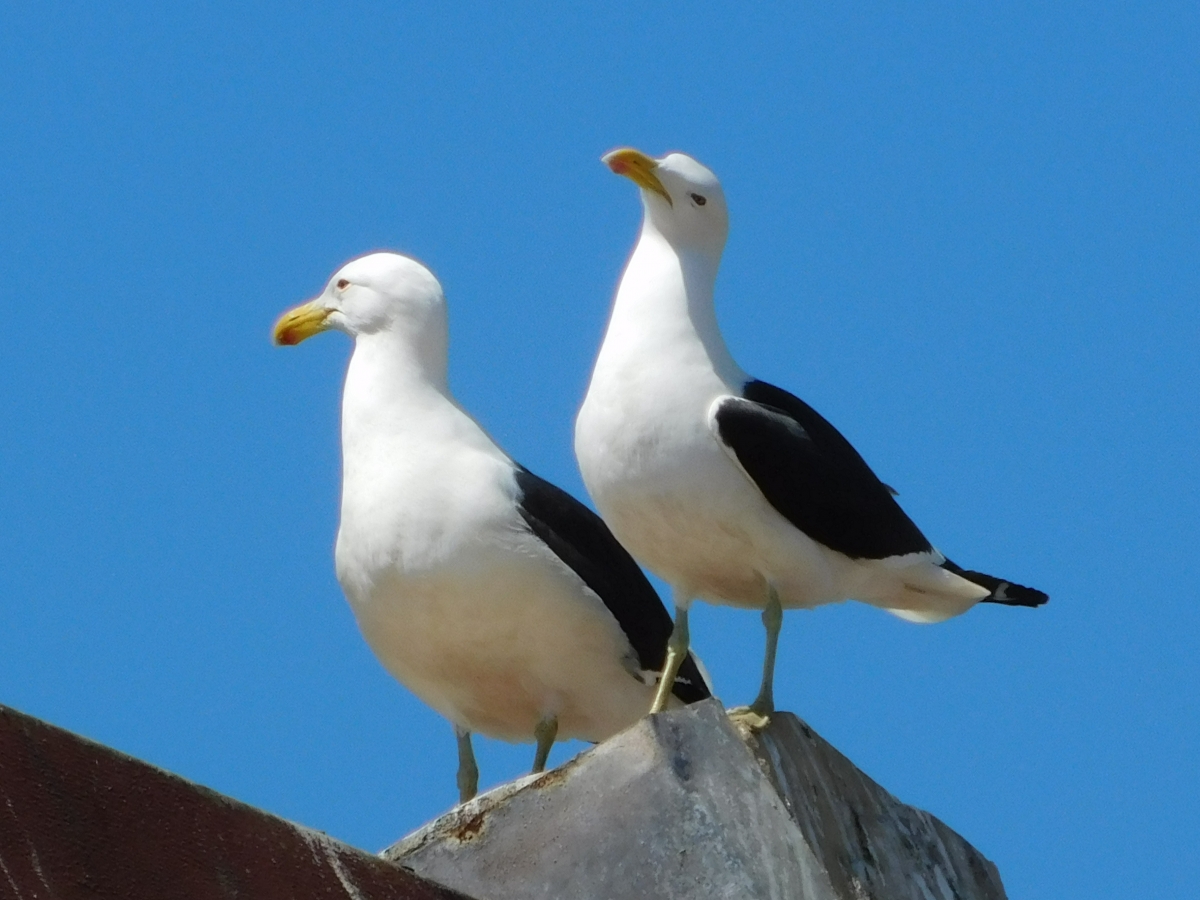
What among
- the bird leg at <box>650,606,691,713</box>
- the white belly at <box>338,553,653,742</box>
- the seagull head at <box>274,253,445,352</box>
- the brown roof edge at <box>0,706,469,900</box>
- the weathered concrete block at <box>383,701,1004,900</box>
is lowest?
the brown roof edge at <box>0,706,469,900</box>

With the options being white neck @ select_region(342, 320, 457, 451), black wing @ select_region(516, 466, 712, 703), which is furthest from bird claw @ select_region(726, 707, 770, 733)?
white neck @ select_region(342, 320, 457, 451)

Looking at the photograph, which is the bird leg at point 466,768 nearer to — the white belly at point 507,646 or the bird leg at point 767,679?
the white belly at point 507,646

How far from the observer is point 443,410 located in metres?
8.95

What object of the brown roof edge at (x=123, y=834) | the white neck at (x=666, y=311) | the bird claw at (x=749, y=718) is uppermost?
the white neck at (x=666, y=311)

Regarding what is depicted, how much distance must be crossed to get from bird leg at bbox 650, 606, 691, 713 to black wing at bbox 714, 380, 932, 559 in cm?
58

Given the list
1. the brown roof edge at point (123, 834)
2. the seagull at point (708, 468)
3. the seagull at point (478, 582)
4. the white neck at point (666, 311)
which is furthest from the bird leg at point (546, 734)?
the brown roof edge at point (123, 834)

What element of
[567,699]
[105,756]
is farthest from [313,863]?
[567,699]

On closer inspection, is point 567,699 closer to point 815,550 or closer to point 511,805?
point 815,550

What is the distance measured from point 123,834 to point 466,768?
400 cm

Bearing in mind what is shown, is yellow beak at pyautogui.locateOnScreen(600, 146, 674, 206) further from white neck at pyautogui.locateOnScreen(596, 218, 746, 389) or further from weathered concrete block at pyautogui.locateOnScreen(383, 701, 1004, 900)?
weathered concrete block at pyautogui.locateOnScreen(383, 701, 1004, 900)

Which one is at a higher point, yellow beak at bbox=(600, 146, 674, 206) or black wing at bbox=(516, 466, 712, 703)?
yellow beak at bbox=(600, 146, 674, 206)

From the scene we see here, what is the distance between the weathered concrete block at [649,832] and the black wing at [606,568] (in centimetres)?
164

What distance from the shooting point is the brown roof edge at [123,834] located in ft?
15.1

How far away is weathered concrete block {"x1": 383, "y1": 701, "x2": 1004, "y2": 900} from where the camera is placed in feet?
21.0
